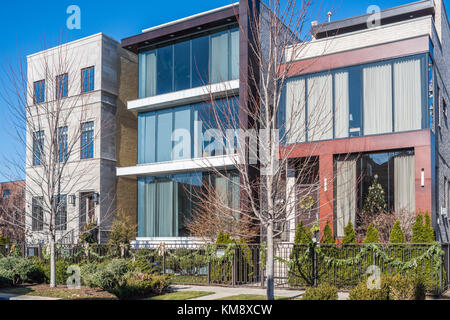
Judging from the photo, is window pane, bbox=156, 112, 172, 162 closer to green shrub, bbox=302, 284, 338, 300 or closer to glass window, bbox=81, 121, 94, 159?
glass window, bbox=81, 121, 94, 159

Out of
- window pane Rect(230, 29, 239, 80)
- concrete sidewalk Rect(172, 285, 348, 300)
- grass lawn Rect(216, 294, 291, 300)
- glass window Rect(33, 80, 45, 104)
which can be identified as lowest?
concrete sidewalk Rect(172, 285, 348, 300)

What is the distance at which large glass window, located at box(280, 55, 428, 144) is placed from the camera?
19062mm

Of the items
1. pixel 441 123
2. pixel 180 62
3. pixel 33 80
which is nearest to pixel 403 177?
pixel 441 123

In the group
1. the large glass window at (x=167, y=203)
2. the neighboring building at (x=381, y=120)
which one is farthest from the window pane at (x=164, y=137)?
the neighboring building at (x=381, y=120)

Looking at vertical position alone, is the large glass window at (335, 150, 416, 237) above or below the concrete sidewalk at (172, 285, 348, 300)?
above

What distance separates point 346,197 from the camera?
65.3 ft

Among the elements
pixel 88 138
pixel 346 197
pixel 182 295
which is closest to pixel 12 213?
pixel 88 138

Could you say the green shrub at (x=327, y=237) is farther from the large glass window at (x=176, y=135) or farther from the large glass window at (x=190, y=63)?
the large glass window at (x=190, y=63)

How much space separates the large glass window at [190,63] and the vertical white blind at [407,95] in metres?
7.31

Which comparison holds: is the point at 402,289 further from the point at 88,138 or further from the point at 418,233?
the point at 88,138

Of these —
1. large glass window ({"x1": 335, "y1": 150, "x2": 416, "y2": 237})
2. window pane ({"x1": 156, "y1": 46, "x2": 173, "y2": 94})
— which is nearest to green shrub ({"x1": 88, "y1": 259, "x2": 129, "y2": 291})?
large glass window ({"x1": 335, "y1": 150, "x2": 416, "y2": 237})

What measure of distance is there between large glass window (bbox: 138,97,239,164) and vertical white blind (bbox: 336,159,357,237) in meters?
5.90

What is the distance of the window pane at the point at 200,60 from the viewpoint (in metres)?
24.2

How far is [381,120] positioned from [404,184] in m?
2.76
